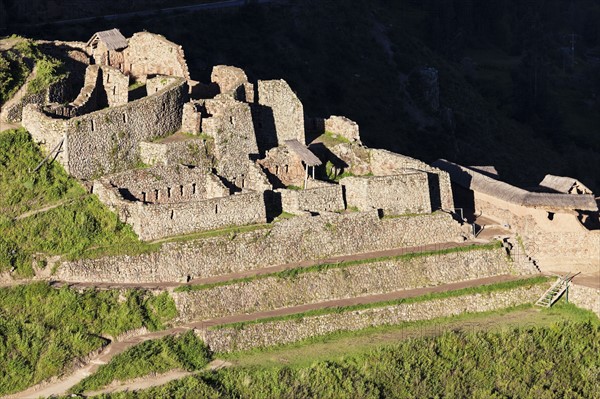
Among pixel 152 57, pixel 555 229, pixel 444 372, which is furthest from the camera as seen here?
pixel 152 57

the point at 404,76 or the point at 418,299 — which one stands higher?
the point at 418,299

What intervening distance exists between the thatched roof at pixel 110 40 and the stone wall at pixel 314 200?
1179cm

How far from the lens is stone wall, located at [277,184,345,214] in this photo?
6912 centimetres

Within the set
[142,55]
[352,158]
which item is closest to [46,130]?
[142,55]

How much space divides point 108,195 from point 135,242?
249 centimetres

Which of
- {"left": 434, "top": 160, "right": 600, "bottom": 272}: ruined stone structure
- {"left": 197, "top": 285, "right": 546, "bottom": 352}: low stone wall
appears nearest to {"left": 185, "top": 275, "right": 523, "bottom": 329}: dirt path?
{"left": 197, "top": 285, "right": 546, "bottom": 352}: low stone wall

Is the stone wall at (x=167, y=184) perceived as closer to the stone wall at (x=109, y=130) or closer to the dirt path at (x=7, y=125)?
the stone wall at (x=109, y=130)

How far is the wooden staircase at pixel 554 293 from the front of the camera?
70375mm

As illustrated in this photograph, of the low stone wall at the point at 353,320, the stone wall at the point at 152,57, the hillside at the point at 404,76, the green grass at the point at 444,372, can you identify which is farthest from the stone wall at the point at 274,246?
the hillside at the point at 404,76

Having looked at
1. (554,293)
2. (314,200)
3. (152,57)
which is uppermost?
(152,57)

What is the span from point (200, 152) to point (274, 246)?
5996 millimetres

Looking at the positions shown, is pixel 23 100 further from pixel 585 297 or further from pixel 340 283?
pixel 585 297

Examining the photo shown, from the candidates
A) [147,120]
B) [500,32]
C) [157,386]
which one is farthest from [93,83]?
[500,32]

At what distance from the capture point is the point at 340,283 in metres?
66.8
